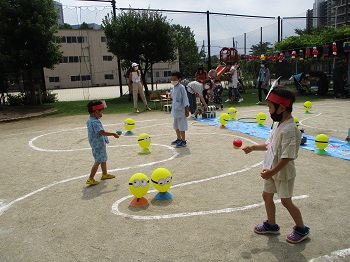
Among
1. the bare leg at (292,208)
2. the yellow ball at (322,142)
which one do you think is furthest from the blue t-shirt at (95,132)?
the yellow ball at (322,142)

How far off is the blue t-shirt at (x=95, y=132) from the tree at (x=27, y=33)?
12257 mm

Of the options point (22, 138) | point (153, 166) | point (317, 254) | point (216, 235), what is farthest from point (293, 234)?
point (22, 138)

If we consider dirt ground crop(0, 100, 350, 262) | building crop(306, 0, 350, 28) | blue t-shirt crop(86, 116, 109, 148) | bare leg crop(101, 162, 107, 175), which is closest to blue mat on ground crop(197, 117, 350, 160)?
dirt ground crop(0, 100, 350, 262)

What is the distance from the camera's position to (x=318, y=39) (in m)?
19.9

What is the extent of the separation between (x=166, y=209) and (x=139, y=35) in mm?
16846

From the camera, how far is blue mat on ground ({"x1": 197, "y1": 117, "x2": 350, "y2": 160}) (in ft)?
22.5

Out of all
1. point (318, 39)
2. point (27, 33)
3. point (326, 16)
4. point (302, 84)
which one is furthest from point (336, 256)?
point (326, 16)

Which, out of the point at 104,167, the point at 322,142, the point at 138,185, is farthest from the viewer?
the point at 322,142

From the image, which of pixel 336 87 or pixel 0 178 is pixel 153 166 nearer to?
pixel 0 178

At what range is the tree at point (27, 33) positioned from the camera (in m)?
15.4

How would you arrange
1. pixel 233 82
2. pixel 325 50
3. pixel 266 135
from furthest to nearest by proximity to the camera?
pixel 325 50
pixel 233 82
pixel 266 135

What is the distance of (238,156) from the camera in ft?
22.5

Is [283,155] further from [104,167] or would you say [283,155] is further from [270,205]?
[104,167]

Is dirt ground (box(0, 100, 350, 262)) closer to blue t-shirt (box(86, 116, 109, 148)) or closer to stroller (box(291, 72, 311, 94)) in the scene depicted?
blue t-shirt (box(86, 116, 109, 148))
